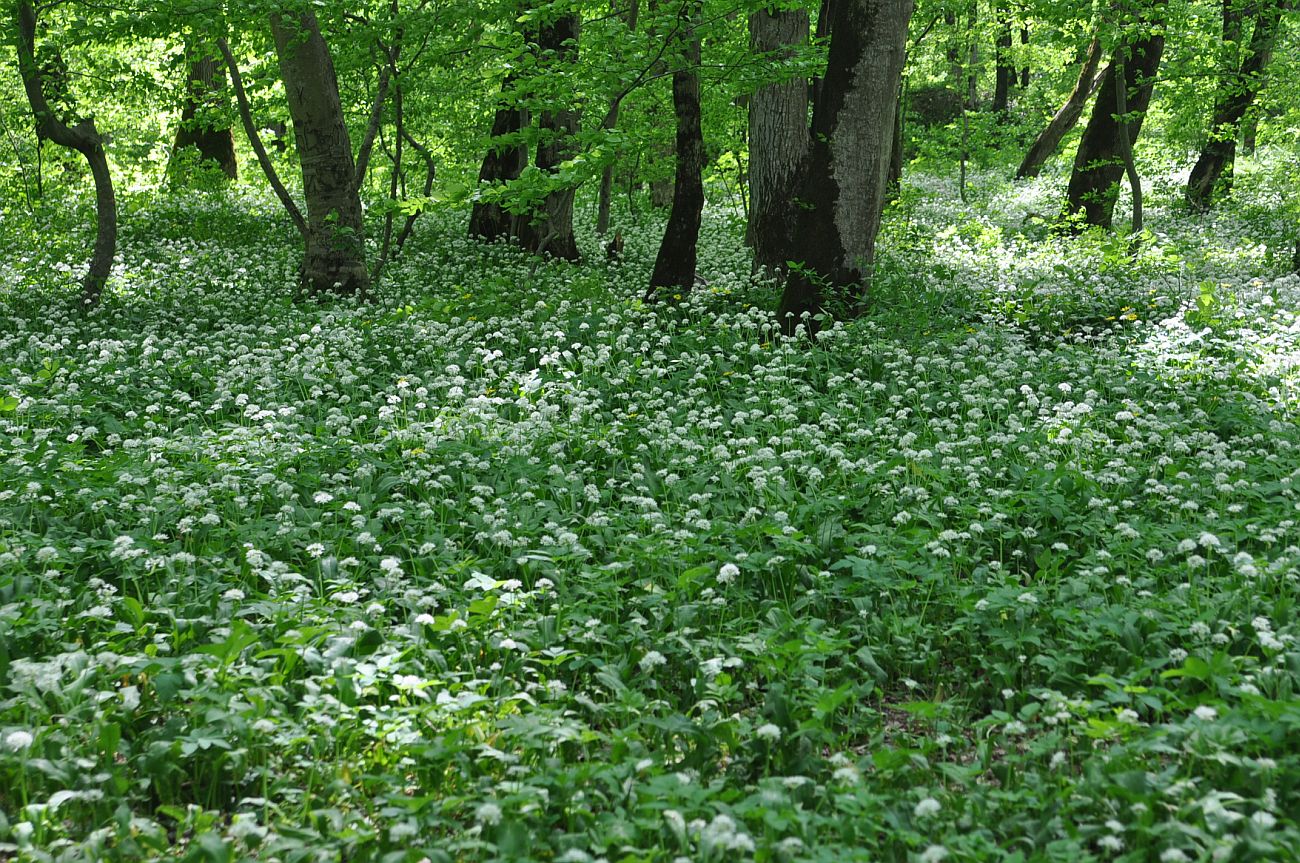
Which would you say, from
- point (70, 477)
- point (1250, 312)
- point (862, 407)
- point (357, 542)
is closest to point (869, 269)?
point (862, 407)

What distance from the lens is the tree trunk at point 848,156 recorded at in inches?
330

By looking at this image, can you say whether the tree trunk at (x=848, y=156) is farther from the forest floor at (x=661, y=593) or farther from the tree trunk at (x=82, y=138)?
the tree trunk at (x=82, y=138)

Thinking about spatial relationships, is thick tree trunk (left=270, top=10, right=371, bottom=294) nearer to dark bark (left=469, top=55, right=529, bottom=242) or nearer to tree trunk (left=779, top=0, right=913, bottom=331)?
dark bark (left=469, top=55, right=529, bottom=242)

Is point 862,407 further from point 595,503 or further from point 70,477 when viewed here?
point 70,477

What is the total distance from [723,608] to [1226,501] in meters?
2.83

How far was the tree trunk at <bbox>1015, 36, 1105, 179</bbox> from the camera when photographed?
1609 centimetres

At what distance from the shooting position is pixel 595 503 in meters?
5.53

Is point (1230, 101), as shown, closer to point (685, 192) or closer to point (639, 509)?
point (685, 192)

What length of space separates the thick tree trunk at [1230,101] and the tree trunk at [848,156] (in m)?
6.73

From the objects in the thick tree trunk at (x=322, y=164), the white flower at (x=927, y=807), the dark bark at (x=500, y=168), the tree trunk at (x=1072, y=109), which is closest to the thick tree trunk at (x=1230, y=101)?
the tree trunk at (x=1072, y=109)

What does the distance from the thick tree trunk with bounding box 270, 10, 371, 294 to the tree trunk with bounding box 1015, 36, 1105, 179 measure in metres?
10.7

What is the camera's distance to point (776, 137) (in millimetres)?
11164

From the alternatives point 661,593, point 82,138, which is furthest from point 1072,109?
point 661,593

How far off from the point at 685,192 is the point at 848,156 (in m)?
2.12
